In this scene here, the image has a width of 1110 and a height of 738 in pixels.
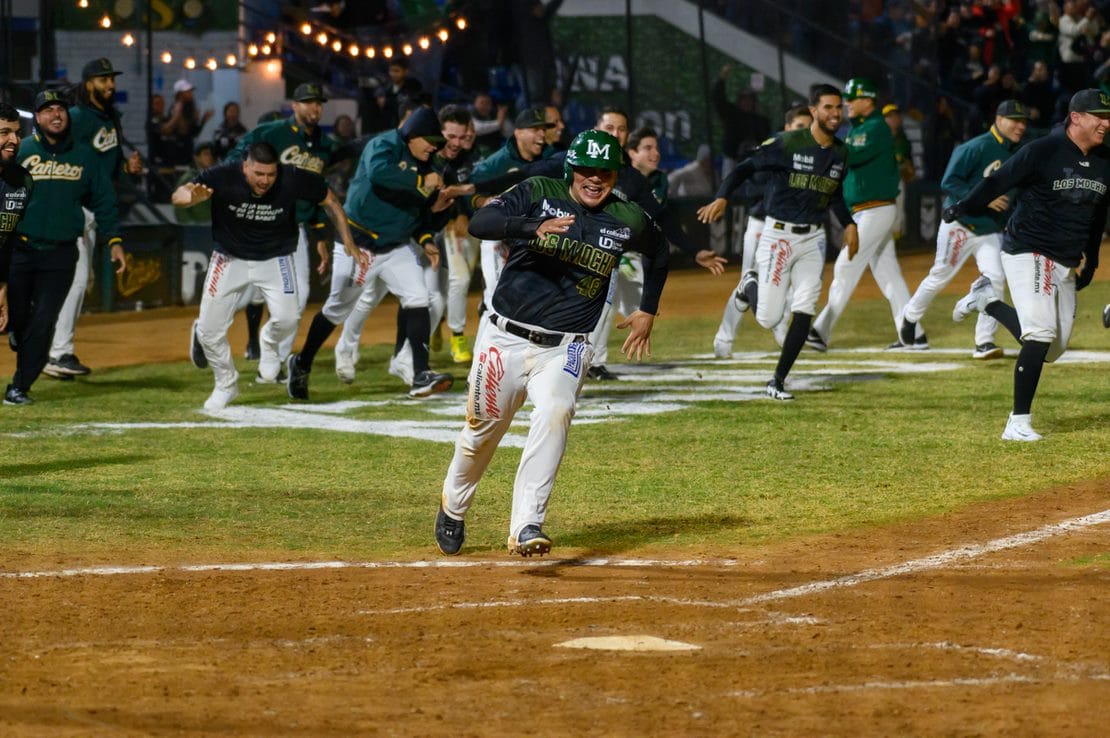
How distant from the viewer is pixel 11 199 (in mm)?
12422

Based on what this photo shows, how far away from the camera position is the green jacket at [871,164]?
17.2 metres

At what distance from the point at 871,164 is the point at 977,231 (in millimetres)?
1427

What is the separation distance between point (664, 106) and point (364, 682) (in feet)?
74.0

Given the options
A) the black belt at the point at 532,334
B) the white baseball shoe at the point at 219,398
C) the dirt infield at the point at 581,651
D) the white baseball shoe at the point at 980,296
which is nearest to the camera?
the dirt infield at the point at 581,651

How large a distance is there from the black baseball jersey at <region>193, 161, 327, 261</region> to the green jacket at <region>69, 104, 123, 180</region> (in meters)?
1.93

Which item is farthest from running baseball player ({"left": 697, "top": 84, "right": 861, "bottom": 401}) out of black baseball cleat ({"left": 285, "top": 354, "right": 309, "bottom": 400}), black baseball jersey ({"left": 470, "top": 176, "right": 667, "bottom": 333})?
black baseball jersey ({"left": 470, "top": 176, "right": 667, "bottom": 333})

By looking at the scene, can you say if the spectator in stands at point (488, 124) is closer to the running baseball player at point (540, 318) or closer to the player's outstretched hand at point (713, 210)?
the player's outstretched hand at point (713, 210)

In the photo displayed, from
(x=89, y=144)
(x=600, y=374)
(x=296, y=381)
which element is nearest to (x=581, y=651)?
(x=296, y=381)

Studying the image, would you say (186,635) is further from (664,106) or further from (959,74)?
(959,74)

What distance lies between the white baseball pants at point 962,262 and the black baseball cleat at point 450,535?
352 inches

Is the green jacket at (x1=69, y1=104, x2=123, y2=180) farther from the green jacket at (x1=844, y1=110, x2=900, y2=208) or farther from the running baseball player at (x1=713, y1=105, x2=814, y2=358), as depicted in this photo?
the green jacket at (x1=844, y1=110, x2=900, y2=208)

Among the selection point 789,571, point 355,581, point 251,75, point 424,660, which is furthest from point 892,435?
point 251,75

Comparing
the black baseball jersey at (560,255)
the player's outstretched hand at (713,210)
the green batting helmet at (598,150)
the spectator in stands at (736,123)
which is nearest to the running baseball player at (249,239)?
the player's outstretched hand at (713,210)

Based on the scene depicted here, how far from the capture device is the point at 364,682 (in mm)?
6055
